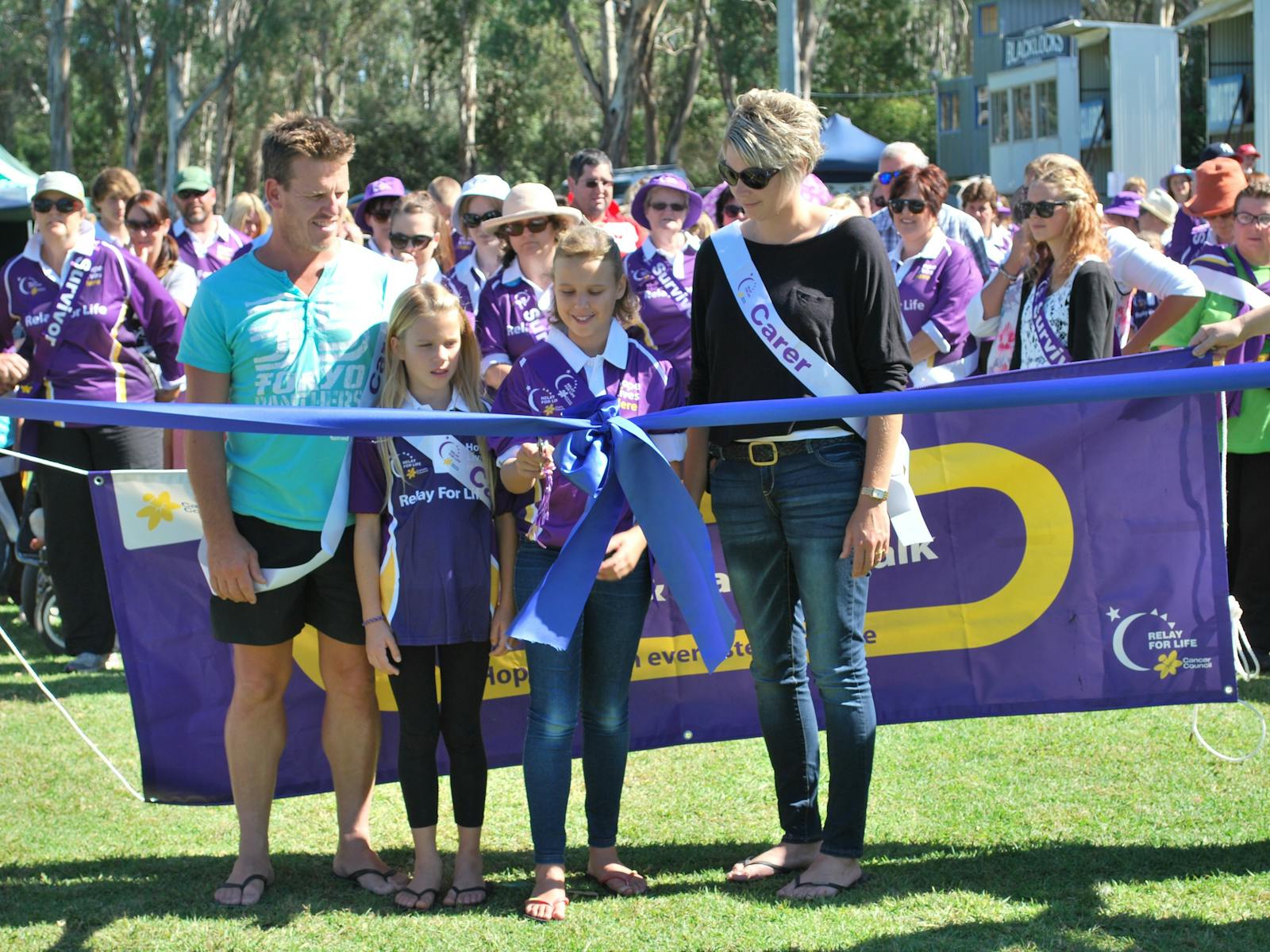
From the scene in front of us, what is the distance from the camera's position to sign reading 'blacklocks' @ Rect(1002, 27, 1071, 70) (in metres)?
42.2

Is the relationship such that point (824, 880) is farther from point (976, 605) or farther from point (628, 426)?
point (628, 426)

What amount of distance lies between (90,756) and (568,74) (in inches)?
1848

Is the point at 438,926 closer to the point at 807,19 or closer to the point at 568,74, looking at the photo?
the point at 807,19

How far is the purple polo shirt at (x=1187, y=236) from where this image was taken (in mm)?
8188

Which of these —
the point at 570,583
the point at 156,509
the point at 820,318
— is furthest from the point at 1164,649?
the point at 156,509

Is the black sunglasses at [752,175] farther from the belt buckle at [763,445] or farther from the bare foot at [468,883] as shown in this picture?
the bare foot at [468,883]

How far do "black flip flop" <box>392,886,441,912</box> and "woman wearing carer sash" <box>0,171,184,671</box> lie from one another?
3.73 meters

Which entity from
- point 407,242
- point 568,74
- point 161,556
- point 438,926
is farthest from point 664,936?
point 568,74

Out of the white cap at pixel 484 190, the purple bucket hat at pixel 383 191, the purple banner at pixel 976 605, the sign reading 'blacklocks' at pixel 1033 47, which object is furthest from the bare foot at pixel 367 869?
the sign reading 'blacklocks' at pixel 1033 47

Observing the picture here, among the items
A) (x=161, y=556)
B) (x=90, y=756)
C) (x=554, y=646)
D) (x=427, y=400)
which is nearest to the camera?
(x=554, y=646)

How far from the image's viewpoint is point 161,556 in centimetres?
441

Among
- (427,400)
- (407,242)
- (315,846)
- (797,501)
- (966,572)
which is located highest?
(407,242)

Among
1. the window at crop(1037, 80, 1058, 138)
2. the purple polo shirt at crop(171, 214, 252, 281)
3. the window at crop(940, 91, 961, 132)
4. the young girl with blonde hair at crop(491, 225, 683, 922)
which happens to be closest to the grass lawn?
the young girl with blonde hair at crop(491, 225, 683, 922)

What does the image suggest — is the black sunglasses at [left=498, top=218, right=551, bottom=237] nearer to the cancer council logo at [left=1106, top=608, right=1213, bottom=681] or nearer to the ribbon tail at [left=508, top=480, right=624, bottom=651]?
the ribbon tail at [left=508, top=480, right=624, bottom=651]
